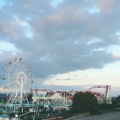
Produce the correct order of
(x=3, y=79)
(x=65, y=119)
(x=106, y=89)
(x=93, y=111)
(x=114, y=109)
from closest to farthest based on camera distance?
(x=65, y=119) → (x=3, y=79) → (x=93, y=111) → (x=114, y=109) → (x=106, y=89)

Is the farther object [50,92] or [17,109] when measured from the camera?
[50,92]

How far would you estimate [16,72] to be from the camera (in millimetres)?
101625

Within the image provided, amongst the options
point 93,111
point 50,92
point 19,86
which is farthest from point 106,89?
point 19,86

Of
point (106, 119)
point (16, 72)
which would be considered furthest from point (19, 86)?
point (106, 119)

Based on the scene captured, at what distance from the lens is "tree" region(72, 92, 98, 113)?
104188 millimetres

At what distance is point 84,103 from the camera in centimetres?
10456

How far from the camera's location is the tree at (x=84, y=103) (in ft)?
342

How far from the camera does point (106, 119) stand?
89.1 metres

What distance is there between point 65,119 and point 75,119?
6171 mm

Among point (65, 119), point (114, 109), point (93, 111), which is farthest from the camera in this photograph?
point (114, 109)

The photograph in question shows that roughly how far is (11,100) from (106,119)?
42975 mm

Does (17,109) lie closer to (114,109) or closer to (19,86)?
(19,86)

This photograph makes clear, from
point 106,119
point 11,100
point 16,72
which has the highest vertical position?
point 16,72

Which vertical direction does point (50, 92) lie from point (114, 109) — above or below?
above
